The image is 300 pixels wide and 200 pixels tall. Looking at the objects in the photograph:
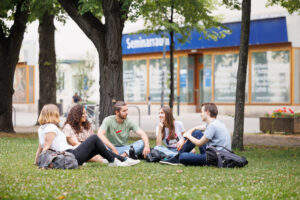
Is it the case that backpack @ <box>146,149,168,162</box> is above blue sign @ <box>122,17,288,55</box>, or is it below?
below

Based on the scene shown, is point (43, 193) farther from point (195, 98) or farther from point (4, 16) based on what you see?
point (195, 98)

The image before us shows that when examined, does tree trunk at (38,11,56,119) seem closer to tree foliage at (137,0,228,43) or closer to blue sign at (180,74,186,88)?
tree foliage at (137,0,228,43)

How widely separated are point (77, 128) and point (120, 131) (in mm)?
952

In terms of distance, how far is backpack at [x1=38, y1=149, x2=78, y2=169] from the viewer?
8172 mm

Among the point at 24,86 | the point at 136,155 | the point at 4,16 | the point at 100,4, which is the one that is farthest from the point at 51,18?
the point at 24,86

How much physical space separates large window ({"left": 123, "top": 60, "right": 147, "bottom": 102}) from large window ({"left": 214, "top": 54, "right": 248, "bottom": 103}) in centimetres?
597

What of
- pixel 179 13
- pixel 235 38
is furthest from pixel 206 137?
pixel 235 38

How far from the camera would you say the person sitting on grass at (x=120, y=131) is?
953 cm

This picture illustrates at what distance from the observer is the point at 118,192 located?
5980 mm

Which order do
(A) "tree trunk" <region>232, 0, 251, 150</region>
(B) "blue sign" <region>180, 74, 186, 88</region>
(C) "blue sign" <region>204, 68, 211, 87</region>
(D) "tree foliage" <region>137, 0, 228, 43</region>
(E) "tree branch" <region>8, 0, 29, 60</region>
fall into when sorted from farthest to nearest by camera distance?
(B) "blue sign" <region>180, 74, 186, 88</region>, (C) "blue sign" <region>204, 68, 211, 87</region>, (E) "tree branch" <region>8, 0, 29, 60</region>, (D) "tree foliage" <region>137, 0, 228, 43</region>, (A) "tree trunk" <region>232, 0, 251, 150</region>

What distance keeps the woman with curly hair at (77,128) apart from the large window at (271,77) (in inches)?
802

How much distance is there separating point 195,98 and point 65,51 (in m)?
14.5

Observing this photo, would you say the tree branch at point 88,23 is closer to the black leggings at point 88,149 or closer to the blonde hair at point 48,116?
the black leggings at point 88,149

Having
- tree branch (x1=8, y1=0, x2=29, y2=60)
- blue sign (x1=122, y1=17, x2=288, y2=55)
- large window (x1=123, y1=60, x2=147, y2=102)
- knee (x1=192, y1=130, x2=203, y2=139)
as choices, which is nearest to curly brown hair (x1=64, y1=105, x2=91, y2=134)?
knee (x1=192, y1=130, x2=203, y2=139)
